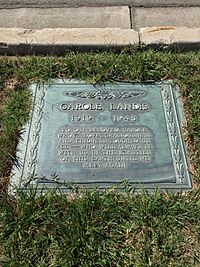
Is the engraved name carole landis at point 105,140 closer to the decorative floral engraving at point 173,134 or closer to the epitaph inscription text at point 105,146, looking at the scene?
the epitaph inscription text at point 105,146

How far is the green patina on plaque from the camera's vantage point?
2541 millimetres

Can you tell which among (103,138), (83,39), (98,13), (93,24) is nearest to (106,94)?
(103,138)

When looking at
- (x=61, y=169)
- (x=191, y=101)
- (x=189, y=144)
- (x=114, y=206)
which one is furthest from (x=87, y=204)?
(x=191, y=101)

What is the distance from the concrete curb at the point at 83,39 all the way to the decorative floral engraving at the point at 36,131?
1.44 ft

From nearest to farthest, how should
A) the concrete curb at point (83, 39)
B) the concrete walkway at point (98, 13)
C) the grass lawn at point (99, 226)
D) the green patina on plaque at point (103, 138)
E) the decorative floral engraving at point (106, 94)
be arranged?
the grass lawn at point (99, 226) → the green patina on plaque at point (103, 138) → the decorative floral engraving at point (106, 94) → the concrete curb at point (83, 39) → the concrete walkway at point (98, 13)

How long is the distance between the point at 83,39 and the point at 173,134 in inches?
42.8

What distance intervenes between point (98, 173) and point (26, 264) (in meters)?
0.68

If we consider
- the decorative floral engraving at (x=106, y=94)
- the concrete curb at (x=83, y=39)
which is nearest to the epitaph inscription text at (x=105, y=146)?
the decorative floral engraving at (x=106, y=94)

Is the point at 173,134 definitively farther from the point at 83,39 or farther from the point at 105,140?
the point at 83,39

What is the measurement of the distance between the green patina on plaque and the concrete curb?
376mm

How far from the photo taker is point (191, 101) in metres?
2.96

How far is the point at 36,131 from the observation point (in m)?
2.76

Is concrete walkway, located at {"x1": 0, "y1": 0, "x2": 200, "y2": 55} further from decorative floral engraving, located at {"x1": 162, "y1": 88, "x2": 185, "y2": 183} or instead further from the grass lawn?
the grass lawn

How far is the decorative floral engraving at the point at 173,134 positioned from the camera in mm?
2589
